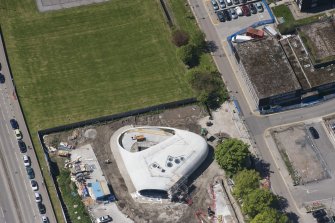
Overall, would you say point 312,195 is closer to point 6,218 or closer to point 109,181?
point 109,181

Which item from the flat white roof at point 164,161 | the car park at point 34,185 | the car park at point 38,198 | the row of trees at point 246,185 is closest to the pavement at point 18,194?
the car park at point 34,185

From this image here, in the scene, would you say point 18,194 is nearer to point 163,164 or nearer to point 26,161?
point 26,161

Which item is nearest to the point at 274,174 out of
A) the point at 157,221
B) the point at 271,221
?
the point at 271,221

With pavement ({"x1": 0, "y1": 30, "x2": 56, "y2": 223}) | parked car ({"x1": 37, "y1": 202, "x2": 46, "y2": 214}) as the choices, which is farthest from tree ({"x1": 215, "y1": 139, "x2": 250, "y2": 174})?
parked car ({"x1": 37, "y1": 202, "x2": 46, "y2": 214})

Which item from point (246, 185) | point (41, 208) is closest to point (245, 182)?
point (246, 185)

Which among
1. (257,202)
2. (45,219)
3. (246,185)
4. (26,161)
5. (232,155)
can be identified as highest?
(26,161)
